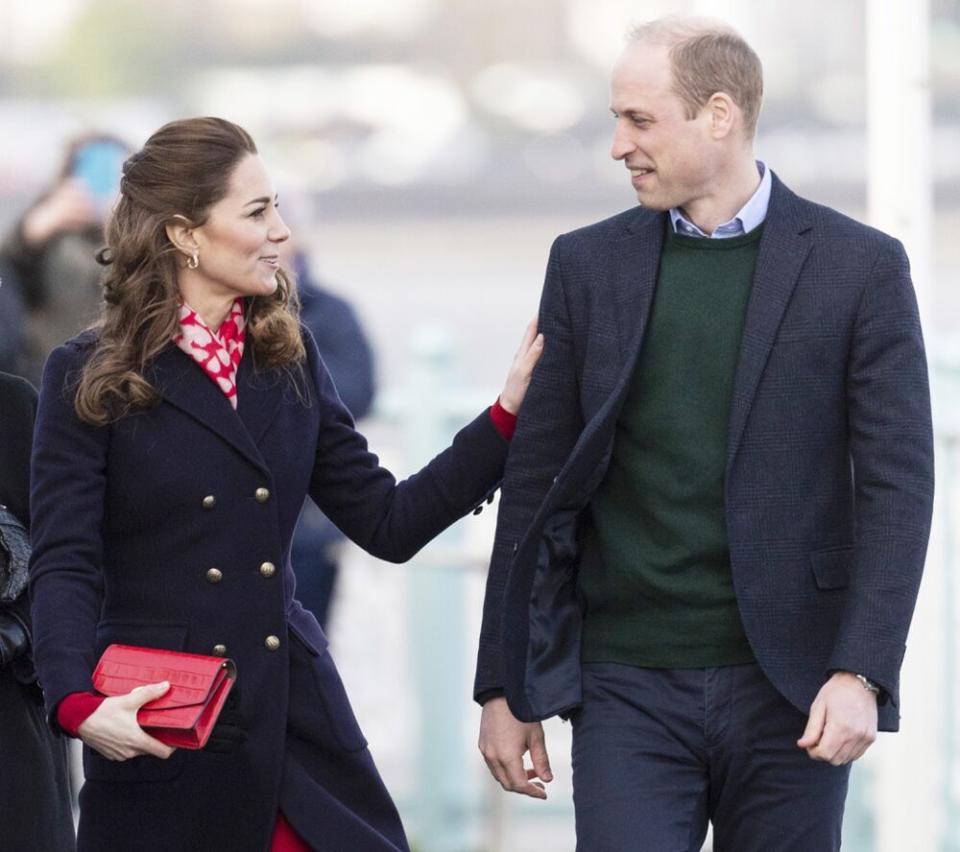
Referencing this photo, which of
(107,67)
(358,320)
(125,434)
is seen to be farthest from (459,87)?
(125,434)

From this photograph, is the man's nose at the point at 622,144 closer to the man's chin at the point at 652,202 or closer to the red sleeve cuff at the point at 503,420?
the man's chin at the point at 652,202

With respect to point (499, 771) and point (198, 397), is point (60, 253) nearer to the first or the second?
point (198, 397)

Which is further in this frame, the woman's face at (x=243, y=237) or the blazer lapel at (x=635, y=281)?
the woman's face at (x=243, y=237)

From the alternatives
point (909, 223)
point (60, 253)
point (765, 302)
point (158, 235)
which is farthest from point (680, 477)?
point (60, 253)

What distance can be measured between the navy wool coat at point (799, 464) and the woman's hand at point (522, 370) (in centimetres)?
14

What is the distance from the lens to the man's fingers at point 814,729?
3092 millimetres

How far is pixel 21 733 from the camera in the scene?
3438mm

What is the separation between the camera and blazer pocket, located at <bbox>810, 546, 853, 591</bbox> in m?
3.29

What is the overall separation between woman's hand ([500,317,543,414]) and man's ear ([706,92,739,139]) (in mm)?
456

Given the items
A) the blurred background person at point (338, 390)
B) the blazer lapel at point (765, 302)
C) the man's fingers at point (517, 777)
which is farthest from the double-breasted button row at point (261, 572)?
the blurred background person at point (338, 390)

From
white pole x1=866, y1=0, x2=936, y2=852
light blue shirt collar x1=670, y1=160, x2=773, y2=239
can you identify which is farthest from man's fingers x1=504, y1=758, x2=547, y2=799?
white pole x1=866, y1=0, x2=936, y2=852

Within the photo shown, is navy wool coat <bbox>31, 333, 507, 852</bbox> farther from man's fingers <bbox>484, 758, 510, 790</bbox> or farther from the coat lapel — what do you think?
man's fingers <bbox>484, 758, 510, 790</bbox>

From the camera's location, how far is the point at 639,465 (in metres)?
3.31

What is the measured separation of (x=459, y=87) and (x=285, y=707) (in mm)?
18927
